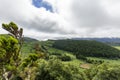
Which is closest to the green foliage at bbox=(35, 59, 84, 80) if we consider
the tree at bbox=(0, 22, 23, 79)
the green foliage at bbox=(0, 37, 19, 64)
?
the tree at bbox=(0, 22, 23, 79)

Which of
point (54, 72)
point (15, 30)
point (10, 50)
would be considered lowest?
point (54, 72)

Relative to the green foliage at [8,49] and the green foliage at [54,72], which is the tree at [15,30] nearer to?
the green foliage at [8,49]

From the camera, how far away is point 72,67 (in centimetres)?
8231

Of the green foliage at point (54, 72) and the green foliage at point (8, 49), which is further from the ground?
the green foliage at point (8, 49)

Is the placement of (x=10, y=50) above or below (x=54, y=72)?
above

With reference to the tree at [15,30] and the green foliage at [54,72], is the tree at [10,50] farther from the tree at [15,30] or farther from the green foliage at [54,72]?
the green foliage at [54,72]

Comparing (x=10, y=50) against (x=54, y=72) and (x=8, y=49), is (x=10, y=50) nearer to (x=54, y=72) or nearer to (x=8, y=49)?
(x=8, y=49)

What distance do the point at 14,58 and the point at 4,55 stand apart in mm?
1466

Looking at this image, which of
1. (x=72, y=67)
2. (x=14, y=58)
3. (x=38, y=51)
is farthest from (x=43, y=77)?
(x=14, y=58)

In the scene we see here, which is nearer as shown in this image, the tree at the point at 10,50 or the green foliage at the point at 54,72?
the tree at the point at 10,50

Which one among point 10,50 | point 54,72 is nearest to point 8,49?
point 10,50

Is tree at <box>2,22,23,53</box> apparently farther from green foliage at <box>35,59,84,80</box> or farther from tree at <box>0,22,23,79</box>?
green foliage at <box>35,59,84,80</box>

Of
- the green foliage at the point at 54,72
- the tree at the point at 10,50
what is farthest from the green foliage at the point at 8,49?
the green foliage at the point at 54,72

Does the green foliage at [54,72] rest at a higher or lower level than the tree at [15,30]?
lower
